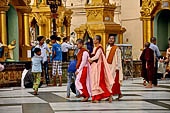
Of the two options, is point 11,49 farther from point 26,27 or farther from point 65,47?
point 65,47

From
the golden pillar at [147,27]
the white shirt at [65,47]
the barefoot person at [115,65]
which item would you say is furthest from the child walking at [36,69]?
the golden pillar at [147,27]

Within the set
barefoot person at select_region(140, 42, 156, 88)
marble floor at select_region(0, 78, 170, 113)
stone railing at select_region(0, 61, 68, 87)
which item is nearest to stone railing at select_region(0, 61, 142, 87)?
stone railing at select_region(0, 61, 68, 87)

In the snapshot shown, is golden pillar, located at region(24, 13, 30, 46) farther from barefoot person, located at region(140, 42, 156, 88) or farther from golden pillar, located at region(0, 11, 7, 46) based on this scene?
barefoot person, located at region(140, 42, 156, 88)

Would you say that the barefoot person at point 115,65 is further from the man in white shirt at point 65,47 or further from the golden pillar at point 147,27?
the golden pillar at point 147,27

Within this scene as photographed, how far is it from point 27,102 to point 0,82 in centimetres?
577

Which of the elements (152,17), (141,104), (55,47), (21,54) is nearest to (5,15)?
(21,54)

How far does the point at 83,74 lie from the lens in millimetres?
14070

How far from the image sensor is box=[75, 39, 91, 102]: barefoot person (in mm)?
14041

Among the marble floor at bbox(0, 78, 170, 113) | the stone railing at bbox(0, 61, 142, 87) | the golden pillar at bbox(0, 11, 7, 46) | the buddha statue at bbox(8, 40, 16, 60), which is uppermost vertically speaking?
the golden pillar at bbox(0, 11, 7, 46)

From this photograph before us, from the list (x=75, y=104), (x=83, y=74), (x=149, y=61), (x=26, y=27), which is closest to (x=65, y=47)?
(x=26, y=27)

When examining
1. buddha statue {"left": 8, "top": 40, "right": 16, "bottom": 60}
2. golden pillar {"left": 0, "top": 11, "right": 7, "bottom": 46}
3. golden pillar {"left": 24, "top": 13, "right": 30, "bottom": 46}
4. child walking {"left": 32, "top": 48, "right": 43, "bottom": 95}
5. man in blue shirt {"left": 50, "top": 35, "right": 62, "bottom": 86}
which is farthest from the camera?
golden pillar {"left": 24, "top": 13, "right": 30, "bottom": 46}

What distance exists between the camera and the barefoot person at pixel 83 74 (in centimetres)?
1404

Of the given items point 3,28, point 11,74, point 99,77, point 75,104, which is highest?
point 3,28

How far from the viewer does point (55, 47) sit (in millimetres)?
19891
